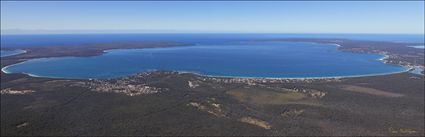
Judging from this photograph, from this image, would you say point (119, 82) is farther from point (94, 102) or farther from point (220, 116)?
point (220, 116)

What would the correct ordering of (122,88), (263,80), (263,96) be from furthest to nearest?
(263,80) → (122,88) → (263,96)

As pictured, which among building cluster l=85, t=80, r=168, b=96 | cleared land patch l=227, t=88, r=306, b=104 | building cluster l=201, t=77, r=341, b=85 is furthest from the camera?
building cluster l=201, t=77, r=341, b=85

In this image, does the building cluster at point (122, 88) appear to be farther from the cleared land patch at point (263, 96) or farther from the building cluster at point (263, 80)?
the building cluster at point (263, 80)

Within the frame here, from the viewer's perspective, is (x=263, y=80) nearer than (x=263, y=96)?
No

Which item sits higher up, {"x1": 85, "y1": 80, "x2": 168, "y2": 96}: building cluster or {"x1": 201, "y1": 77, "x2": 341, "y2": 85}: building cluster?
{"x1": 201, "y1": 77, "x2": 341, "y2": 85}: building cluster

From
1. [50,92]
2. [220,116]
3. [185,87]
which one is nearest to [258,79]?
[185,87]

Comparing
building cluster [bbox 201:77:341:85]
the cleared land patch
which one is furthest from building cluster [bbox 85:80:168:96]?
building cluster [bbox 201:77:341:85]

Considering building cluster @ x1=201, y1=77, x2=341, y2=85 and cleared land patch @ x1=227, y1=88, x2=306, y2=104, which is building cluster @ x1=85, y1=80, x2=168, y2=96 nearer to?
cleared land patch @ x1=227, y1=88, x2=306, y2=104

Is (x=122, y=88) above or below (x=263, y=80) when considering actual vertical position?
below

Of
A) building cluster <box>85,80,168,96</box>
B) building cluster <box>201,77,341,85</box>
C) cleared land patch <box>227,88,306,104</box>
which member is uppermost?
building cluster <box>201,77,341,85</box>

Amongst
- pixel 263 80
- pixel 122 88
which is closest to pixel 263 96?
pixel 263 80

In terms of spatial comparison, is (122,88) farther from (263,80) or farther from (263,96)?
(263,80)

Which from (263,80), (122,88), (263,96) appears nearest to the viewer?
(263,96)
